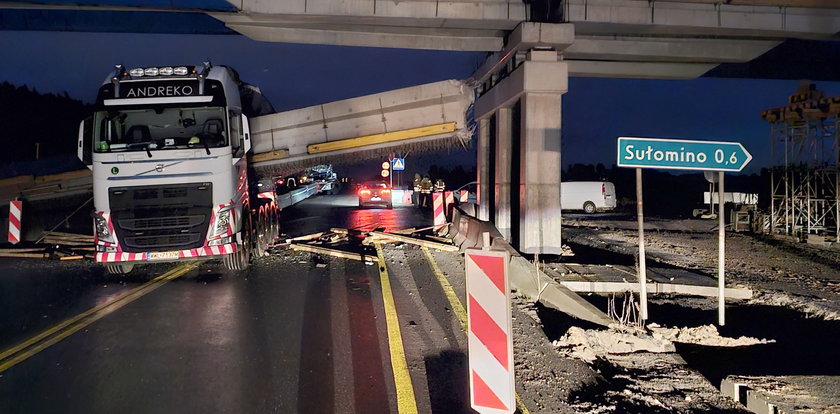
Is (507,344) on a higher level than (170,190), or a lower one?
lower

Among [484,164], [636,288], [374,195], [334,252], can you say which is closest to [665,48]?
[484,164]

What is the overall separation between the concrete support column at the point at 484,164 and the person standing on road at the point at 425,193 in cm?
852

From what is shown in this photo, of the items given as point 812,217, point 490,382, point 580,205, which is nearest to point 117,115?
point 490,382

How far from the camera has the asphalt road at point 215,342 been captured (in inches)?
200

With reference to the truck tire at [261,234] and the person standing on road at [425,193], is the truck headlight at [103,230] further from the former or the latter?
the person standing on road at [425,193]

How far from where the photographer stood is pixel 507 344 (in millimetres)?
4207

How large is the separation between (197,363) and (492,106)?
14034mm

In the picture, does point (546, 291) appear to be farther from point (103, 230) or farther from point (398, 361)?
point (103, 230)

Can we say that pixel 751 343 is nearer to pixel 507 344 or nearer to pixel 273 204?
pixel 507 344

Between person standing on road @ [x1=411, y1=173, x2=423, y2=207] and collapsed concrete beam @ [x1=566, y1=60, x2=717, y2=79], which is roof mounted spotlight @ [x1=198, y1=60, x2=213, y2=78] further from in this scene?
person standing on road @ [x1=411, y1=173, x2=423, y2=207]

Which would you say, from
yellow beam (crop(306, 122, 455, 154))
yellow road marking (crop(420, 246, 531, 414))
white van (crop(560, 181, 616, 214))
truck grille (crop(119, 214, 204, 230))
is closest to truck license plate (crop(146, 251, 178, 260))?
truck grille (crop(119, 214, 204, 230))

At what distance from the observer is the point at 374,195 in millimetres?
30688

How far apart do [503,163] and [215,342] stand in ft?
41.1

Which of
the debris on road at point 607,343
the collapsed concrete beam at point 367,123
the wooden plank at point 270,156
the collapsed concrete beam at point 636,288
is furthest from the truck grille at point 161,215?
the debris on road at point 607,343
